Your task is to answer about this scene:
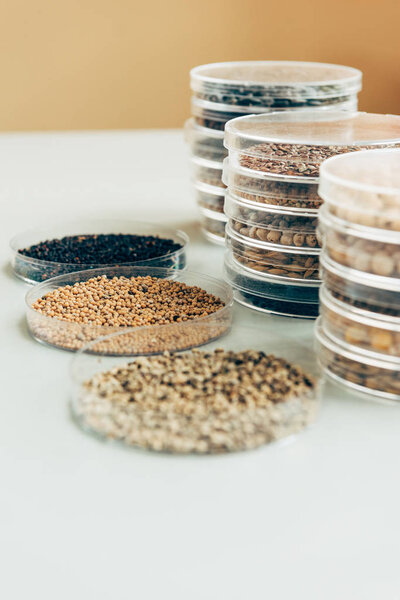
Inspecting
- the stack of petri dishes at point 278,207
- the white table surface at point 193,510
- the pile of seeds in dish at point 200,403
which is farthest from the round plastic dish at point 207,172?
the pile of seeds in dish at point 200,403

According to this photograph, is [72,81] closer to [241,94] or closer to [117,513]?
[241,94]

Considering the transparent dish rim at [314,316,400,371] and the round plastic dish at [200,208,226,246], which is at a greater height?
the transparent dish rim at [314,316,400,371]

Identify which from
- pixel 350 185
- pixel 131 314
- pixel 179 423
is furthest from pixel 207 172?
pixel 179 423

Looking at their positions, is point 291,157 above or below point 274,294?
above

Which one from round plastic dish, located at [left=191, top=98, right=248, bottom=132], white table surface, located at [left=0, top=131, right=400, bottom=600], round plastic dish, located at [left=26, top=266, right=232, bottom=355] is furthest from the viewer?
round plastic dish, located at [left=191, top=98, right=248, bottom=132]

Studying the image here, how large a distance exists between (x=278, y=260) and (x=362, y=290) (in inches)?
11.3

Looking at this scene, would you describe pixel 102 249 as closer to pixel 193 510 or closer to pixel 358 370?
pixel 358 370

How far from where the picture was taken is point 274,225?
121 cm

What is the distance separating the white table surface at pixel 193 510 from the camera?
71 centimetres

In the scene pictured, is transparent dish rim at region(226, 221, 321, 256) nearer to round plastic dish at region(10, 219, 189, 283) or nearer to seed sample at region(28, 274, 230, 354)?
seed sample at region(28, 274, 230, 354)

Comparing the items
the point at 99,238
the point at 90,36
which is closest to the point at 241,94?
Result: the point at 99,238

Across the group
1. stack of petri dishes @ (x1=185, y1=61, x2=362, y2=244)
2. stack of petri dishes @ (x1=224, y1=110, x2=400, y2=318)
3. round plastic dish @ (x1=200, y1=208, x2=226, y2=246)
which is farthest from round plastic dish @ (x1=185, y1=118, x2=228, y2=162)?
stack of petri dishes @ (x1=224, y1=110, x2=400, y2=318)

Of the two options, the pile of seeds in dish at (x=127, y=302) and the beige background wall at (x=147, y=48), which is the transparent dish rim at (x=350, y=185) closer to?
the pile of seeds in dish at (x=127, y=302)

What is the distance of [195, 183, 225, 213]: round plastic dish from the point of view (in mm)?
1597
